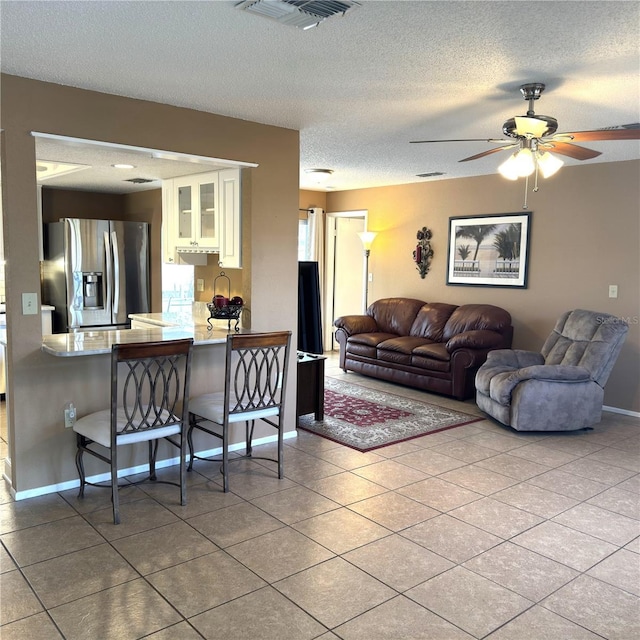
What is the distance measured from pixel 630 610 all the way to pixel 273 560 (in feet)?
5.10

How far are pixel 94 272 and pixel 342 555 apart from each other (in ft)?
15.6

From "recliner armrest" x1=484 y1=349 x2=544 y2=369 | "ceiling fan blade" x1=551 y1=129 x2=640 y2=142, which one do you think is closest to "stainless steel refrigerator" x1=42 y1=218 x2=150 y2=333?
"recliner armrest" x1=484 y1=349 x2=544 y2=369

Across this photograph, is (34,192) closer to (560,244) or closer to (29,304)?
(29,304)

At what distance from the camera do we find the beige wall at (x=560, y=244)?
5.37 meters

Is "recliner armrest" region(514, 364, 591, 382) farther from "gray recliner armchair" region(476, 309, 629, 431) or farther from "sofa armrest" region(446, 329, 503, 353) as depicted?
"sofa armrest" region(446, 329, 503, 353)

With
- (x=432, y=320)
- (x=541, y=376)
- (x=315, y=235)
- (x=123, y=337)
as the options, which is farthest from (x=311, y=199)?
(x=123, y=337)

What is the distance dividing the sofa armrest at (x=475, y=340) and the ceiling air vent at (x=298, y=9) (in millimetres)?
4017

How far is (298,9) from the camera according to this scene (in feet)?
7.16

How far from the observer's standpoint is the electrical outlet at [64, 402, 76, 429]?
3.46 m

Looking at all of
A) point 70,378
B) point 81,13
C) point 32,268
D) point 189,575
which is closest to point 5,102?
point 32,268

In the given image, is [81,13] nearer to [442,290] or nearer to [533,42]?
[533,42]

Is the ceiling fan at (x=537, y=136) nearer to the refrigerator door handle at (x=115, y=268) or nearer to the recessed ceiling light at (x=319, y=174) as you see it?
the recessed ceiling light at (x=319, y=174)

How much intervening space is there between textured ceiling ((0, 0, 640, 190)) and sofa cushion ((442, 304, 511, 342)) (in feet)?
7.85

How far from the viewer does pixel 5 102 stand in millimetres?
3074
